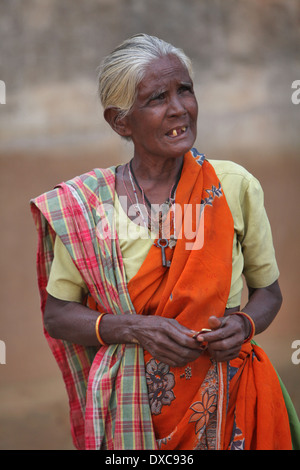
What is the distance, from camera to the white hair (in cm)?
234

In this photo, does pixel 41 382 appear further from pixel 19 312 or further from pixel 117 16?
pixel 117 16

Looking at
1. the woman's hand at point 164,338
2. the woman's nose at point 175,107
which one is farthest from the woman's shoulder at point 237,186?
the woman's hand at point 164,338

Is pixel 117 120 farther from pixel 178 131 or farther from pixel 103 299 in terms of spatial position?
pixel 103 299

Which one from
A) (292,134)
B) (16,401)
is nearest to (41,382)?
(16,401)

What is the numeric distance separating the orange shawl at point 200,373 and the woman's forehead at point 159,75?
0.42 metres

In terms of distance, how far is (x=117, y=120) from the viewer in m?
2.49

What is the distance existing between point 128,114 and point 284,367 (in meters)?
2.76

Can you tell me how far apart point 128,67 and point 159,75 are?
0.10m

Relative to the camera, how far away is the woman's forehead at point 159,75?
2.33 metres

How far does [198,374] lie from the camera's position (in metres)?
2.29

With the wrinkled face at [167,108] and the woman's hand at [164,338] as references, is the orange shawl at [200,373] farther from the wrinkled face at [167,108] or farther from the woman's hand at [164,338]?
the wrinkled face at [167,108]
